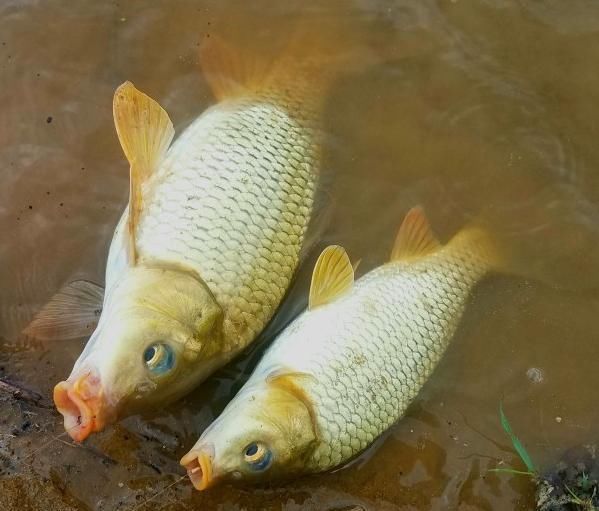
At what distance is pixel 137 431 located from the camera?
3258 millimetres

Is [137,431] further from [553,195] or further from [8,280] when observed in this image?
[553,195]

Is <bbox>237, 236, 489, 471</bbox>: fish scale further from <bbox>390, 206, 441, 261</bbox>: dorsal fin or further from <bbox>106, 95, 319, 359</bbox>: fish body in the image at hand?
<bbox>106, 95, 319, 359</bbox>: fish body

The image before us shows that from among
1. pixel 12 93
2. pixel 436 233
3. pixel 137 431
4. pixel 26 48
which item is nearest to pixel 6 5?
pixel 26 48

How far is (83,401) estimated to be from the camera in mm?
2498

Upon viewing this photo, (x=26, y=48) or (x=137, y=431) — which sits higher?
(x=26, y=48)

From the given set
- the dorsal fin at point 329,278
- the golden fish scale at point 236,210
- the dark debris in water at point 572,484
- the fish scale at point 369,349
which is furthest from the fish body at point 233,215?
the dark debris in water at point 572,484

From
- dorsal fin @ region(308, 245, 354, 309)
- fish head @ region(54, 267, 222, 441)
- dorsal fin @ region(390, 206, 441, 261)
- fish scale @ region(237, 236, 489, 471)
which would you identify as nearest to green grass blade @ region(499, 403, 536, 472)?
fish scale @ region(237, 236, 489, 471)

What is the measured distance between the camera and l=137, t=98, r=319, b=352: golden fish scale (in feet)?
9.59

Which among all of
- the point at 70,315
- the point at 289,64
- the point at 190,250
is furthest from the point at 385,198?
the point at 70,315

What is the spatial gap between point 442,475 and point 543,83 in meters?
2.15

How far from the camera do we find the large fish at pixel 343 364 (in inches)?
107

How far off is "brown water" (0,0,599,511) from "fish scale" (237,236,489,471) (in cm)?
27

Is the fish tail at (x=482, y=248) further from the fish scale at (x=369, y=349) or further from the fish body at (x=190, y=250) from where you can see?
the fish body at (x=190, y=250)

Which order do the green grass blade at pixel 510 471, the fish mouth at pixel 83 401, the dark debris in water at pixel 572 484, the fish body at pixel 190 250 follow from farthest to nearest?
the green grass blade at pixel 510 471 < the dark debris in water at pixel 572 484 < the fish body at pixel 190 250 < the fish mouth at pixel 83 401
